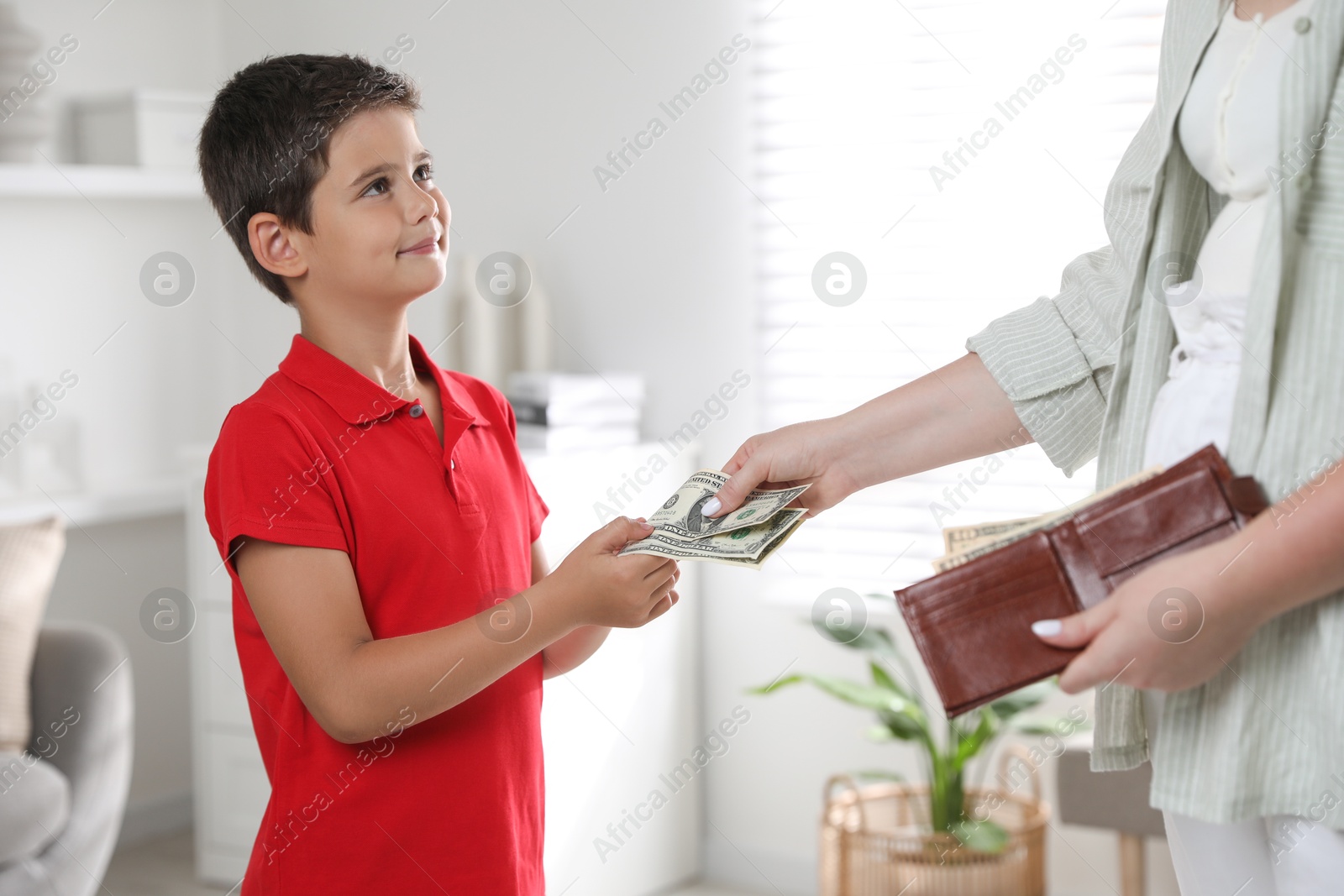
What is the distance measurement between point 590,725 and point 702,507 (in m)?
1.60

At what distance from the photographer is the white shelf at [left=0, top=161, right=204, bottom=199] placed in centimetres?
302

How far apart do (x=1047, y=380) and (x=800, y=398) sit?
1.86 metres

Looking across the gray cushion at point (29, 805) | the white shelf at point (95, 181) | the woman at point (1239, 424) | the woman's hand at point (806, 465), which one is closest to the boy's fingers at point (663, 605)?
the woman's hand at point (806, 465)

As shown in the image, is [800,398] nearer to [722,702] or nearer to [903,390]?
[722,702]

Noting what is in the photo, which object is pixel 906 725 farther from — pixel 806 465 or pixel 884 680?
pixel 806 465

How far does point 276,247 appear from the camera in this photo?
1.26 meters

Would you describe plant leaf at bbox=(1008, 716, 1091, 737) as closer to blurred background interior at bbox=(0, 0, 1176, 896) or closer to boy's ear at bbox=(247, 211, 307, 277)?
blurred background interior at bbox=(0, 0, 1176, 896)

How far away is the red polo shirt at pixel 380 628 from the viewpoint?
113cm

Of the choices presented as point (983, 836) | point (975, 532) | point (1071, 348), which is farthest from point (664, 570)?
point (983, 836)

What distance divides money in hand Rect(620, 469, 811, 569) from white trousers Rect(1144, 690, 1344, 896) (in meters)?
0.36

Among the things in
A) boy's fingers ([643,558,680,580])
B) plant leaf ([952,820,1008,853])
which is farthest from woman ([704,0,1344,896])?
plant leaf ([952,820,1008,853])

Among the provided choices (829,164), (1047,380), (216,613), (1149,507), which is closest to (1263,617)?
(1149,507)

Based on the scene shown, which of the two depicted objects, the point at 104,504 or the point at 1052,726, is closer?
the point at 1052,726

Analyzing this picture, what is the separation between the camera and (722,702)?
10.3 ft
